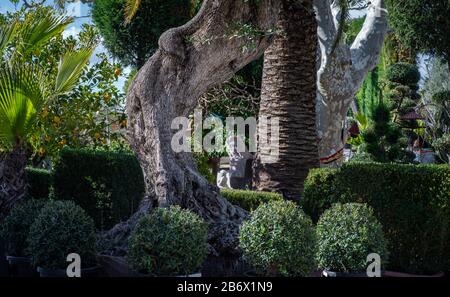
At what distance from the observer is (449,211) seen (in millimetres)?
7043

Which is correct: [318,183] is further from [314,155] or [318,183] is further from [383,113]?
[383,113]

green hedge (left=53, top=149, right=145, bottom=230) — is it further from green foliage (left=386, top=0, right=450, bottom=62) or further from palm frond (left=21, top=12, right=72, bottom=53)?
green foliage (left=386, top=0, right=450, bottom=62)

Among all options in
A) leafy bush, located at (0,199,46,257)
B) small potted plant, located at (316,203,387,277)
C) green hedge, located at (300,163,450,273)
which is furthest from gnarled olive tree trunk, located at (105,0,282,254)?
green hedge, located at (300,163,450,273)

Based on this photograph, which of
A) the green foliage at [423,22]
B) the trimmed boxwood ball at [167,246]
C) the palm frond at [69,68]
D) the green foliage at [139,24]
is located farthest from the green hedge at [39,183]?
the green foliage at [423,22]

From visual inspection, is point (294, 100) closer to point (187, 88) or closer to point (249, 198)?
point (249, 198)

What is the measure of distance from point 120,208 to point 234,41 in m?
3.13

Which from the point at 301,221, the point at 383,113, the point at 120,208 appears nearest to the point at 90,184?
the point at 120,208

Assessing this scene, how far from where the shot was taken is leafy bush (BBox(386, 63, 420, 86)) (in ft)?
90.8

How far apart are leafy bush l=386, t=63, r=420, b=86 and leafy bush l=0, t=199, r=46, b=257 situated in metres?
22.5

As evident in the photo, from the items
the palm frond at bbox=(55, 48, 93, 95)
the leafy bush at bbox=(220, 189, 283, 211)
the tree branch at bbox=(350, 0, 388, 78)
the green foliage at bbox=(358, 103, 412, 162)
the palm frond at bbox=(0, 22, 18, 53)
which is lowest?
the leafy bush at bbox=(220, 189, 283, 211)

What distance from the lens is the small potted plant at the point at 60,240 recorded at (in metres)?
6.66

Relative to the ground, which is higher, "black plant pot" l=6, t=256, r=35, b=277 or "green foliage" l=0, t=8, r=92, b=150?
"green foliage" l=0, t=8, r=92, b=150

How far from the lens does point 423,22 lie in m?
13.6

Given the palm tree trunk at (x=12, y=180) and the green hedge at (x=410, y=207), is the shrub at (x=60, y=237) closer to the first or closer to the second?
the palm tree trunk at (x=12, y=180)
